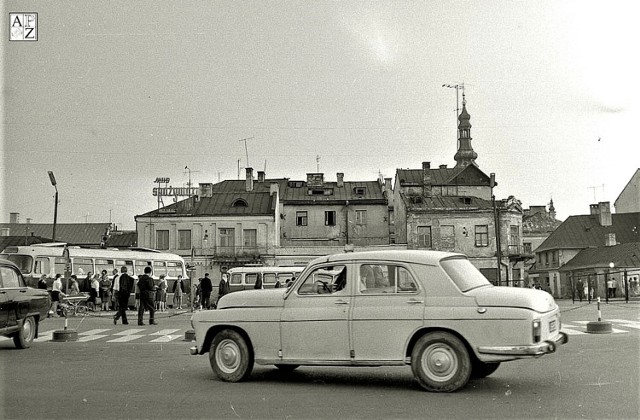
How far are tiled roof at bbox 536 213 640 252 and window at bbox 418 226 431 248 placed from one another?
76.8 ft

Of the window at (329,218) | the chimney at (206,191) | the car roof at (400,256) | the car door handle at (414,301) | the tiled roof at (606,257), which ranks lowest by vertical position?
the car door handle at (414,301)

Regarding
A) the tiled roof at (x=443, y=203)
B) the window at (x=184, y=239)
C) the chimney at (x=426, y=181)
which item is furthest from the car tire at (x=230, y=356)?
the chimney at (x=426, y=181)

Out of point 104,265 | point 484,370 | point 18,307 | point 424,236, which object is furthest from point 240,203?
point 484,370

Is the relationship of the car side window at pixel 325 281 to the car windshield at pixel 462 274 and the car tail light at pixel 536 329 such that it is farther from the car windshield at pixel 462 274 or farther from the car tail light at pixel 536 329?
the car tail light at pixel 536 329

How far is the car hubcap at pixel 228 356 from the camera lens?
10.1 m

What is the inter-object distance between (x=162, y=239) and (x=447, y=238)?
24.7 m

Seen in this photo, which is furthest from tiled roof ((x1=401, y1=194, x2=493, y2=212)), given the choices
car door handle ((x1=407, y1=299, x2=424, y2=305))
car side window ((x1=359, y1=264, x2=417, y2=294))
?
car door handle ((x1=407, y1=299, x2=424, y2=305))

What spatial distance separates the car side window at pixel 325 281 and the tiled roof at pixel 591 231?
74.8 meters

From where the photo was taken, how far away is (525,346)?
336 inches

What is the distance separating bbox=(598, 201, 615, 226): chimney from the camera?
80.4m

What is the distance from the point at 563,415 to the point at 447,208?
57177 mm

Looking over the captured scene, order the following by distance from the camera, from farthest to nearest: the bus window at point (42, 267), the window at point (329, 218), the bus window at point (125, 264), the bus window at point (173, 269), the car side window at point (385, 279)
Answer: the window at point (329, 218), the bus window at point (173, 269), the bus window at point (125, 264), the bus window at point (42, 267), the car side window at point (385, 279)

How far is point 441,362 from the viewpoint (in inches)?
349

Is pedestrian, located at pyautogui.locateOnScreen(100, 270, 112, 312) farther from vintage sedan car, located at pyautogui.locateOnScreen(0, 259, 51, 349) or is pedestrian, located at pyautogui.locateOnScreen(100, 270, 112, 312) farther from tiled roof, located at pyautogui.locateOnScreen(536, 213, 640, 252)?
tiled roof, located at pyautogui.locateOnScreen(536, 213, 640, 252)
